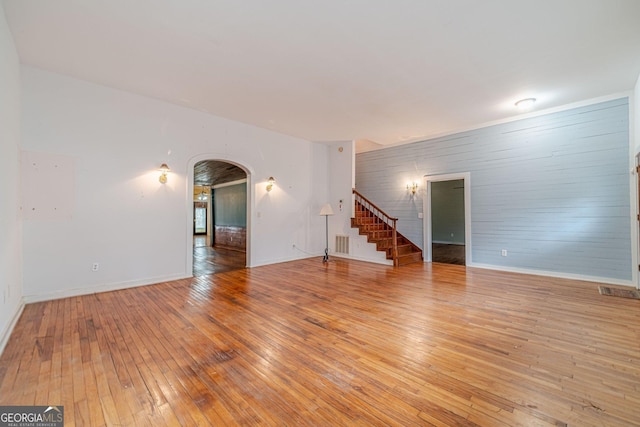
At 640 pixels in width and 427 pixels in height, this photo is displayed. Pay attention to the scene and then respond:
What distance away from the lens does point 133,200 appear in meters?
4.61

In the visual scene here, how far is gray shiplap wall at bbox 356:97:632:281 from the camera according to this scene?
15.5 feet

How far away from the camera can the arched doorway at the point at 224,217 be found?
7.15 meters

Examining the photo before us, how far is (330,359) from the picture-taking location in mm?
2338

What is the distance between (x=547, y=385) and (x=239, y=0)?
412cm

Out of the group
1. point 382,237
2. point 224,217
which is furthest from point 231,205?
point 382,237

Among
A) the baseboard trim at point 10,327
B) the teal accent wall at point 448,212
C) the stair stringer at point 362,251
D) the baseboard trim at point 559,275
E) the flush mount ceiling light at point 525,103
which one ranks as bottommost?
the baseboard trim at point 10,327

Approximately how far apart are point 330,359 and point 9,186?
3856mm

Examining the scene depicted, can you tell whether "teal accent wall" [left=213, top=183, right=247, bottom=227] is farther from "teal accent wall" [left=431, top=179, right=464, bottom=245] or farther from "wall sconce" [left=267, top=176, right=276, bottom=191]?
"teal accent wall" [left=431, top=179, right=464, bottom=245]

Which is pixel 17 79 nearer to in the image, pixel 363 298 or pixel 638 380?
pixel 363 298

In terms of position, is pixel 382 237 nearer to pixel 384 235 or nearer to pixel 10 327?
pixel 384 235

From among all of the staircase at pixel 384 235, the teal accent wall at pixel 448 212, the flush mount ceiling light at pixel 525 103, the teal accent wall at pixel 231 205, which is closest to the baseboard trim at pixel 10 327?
the teal accent wall at pixel 231 205

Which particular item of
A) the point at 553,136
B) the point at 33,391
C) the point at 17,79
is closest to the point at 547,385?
the point at 33,391

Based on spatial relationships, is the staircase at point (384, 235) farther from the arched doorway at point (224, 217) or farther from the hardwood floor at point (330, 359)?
the arched doorway at point (224, 217)

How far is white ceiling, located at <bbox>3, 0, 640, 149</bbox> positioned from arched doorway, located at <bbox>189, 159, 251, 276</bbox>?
120 inches
